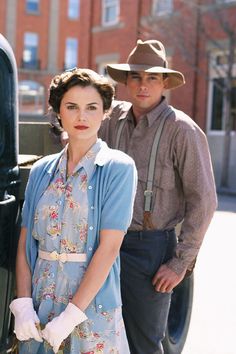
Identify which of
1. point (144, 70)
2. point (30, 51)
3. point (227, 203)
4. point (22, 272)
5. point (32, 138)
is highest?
point (30, 51)

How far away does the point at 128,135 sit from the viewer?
3.36 meters

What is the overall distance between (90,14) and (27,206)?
22442 mm

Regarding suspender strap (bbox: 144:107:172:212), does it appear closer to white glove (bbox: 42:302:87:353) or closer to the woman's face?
the woman's face

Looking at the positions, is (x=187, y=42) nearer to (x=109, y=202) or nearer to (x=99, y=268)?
(x=109, y=202)

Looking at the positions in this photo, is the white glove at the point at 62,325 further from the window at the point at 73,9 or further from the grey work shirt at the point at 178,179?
the window at the point at 73,9

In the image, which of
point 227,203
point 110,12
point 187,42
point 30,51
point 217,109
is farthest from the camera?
point 30,51

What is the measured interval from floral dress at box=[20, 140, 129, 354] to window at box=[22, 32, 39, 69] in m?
43.8

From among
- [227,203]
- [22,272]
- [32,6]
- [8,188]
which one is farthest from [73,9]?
[22,272]

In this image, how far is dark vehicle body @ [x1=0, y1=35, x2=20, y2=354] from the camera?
262 cm

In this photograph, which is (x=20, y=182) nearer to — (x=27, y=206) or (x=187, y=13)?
(x=27, y=206)

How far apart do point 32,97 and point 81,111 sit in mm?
43653

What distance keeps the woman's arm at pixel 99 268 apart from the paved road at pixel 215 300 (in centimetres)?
259

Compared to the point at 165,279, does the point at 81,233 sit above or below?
above

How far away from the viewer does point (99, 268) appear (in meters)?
2.29
